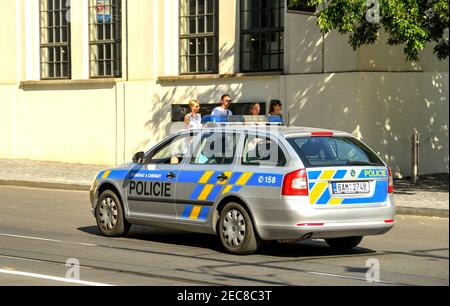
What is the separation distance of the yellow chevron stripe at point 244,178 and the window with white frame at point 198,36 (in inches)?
530

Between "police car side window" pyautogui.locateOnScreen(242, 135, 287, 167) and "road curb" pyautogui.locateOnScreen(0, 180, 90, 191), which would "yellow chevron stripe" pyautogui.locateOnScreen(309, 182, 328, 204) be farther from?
"road curb" pyautogui.locateOnScreen(0, 180, 90, 191)

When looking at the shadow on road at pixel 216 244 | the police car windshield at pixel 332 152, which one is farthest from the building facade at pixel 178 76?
the police car windshield at pixel 332 152

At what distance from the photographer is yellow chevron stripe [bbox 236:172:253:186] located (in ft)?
36.3

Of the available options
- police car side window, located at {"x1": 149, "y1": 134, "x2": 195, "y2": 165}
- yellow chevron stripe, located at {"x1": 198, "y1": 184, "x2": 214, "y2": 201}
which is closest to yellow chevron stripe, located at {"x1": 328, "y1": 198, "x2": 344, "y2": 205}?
yellow chevron stripe, located at {"x1": 198, "y1": 184, "x2": 214, "y2": 201}

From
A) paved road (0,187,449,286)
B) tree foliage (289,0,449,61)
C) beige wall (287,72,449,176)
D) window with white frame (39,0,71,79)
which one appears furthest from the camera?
window with white frame (39,0,71,79)

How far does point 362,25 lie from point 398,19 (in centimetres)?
165

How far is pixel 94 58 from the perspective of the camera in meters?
27.0

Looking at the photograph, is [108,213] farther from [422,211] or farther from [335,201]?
[422,211]

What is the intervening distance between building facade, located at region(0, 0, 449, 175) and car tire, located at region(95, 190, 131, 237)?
833cm

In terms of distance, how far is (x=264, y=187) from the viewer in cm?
1083

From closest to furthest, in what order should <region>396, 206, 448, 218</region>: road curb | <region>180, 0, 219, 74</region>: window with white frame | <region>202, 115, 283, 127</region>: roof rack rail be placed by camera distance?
1. <region>202, 115, 283, 127</region>: roof rack rail
2. <region>396, 206, 448, 218</region>: road curb
3. <region>180, 0, 219, 74</region>: window with white frame

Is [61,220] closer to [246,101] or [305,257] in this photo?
[305,257]

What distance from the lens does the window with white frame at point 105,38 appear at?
26.3m
